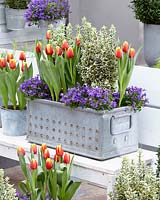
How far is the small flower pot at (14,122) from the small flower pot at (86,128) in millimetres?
184

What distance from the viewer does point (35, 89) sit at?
353cm

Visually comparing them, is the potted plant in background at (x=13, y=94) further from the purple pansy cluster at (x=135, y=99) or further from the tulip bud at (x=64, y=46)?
the purple pansy cluster at (x=135, y=99)

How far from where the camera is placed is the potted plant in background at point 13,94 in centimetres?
369

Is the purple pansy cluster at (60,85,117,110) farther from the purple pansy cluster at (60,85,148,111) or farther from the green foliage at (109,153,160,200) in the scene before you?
the green foliage at (109,153,160,200)

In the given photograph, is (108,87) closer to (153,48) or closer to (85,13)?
(153,48)

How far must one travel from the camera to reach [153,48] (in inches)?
192

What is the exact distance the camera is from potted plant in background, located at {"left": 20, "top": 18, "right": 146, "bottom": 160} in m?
3.31

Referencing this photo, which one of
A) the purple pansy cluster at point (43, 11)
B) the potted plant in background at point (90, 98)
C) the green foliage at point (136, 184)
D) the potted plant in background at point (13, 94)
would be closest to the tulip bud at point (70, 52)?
the potted plant in background at point (90, 98)

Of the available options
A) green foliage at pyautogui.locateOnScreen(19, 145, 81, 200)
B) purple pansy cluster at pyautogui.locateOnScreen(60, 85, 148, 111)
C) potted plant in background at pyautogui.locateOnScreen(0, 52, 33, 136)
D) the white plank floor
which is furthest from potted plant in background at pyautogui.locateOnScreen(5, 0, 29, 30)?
green foliage at pyautogui.locateOnScreen(19, 145, 81, 200)

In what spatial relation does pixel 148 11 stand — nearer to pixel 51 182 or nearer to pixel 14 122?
pixel 14 122

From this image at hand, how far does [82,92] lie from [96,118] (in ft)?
0.45

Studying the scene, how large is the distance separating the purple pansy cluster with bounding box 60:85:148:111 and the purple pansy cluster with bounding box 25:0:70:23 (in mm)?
1507

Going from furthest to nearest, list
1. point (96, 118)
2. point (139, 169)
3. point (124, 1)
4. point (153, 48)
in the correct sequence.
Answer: point (124, 1) → point (153, 48) → point (96, 118) → point (139, 169)

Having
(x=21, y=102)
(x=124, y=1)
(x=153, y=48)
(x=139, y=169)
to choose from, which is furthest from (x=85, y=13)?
(x=139, y=169)
